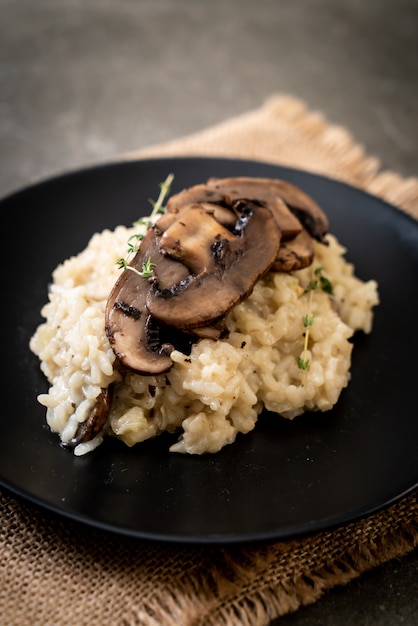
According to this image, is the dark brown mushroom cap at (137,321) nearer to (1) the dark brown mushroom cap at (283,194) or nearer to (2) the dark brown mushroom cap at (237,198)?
(2) the dark brown mushroom cap at (237,198)

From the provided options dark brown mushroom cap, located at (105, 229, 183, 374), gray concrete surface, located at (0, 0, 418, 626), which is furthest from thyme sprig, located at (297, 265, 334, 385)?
gray concrete surface, located at (0, 0, 418, 626)

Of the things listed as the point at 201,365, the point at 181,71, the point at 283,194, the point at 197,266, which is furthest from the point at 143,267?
the point at 181,71

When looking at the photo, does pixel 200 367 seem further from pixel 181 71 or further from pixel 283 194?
pixel 181 71

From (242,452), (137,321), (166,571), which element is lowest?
(166,571)

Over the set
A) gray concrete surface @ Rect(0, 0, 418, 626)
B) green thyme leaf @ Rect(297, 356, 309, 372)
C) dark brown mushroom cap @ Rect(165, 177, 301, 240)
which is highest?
dark brown mushroom cap @ Rect(165, 177, 301, 240)

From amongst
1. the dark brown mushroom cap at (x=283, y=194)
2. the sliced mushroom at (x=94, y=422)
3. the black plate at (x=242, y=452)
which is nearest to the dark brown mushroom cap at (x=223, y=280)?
the dark brown mushroom cap at (x=283, y=194)

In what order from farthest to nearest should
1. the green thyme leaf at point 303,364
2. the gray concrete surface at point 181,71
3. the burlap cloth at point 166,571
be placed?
the gray concrete surface at point 181,71, the green thyme leaf at point 303,364, the burlap cloth at point 166,571

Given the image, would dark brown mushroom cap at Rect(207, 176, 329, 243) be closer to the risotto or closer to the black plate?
the risotto
